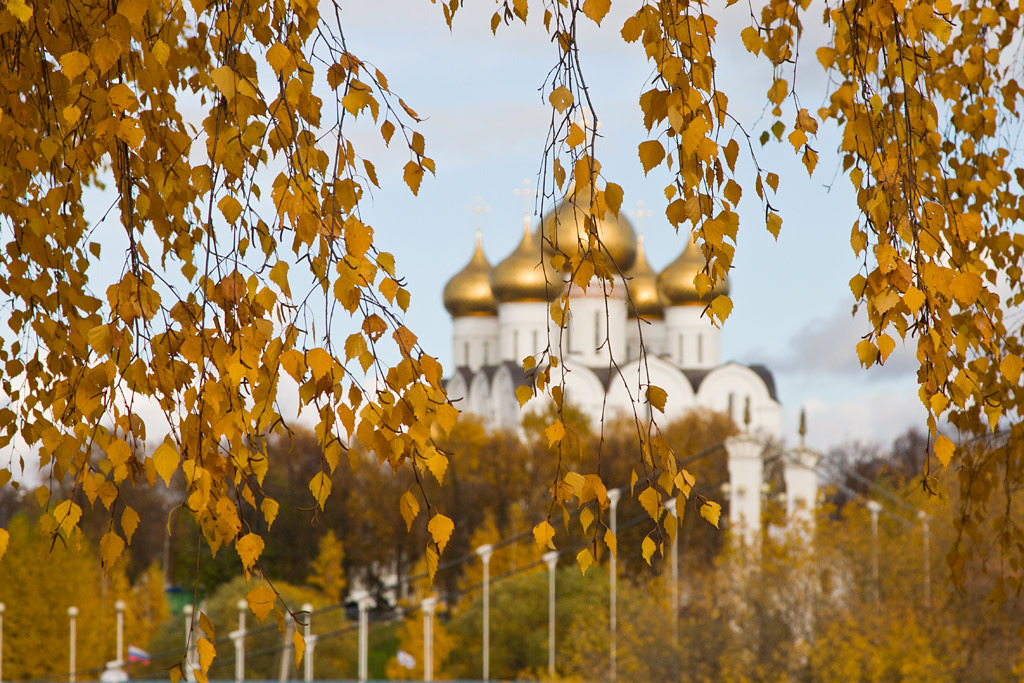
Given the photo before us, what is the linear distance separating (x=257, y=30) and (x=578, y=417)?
34.8 meters

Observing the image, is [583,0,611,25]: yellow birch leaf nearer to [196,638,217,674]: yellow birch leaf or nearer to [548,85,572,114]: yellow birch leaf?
[548,85,572,114]: yellow birch leaf

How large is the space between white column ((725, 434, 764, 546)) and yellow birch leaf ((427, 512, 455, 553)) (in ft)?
54.4

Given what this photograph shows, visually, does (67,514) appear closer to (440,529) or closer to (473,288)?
(440,529)

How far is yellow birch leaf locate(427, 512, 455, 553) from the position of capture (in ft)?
6.96

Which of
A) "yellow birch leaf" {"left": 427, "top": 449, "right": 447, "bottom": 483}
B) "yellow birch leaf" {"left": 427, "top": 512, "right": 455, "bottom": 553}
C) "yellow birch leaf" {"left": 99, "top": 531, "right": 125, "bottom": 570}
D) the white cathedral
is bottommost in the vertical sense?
"yellow birch leaf" {"left": 99, "top": 531, "right": 125, "bottom": 570}

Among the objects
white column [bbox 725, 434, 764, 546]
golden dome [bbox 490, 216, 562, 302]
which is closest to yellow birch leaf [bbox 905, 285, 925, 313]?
white column [bbox 725, 434, 764, 546]

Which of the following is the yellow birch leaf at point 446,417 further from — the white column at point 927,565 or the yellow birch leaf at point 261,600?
the white column at point 927,565

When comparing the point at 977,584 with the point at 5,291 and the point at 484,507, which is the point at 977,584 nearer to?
the point at 5,291

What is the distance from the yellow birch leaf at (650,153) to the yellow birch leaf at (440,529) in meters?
0.66

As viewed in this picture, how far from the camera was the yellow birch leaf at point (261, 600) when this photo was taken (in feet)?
7.04

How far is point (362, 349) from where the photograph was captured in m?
2.02

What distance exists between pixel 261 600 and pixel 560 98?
3.17 ft

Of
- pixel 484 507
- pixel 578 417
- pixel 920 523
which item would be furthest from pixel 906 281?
pixel 578 417

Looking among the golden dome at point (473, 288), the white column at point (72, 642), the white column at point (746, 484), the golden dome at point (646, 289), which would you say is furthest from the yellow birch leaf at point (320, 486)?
the golden dome at point (473, 288)
